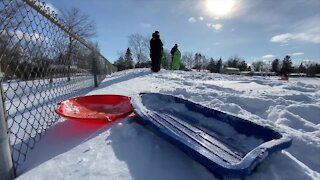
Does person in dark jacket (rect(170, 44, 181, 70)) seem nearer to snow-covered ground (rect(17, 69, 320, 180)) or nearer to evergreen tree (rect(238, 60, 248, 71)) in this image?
snow-covered ground (rect(17, 69, 320, 180))

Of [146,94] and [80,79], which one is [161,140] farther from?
[80,79]

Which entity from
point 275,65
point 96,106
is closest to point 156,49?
point 96,106

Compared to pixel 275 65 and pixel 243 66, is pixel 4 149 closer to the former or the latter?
pixel 275 65

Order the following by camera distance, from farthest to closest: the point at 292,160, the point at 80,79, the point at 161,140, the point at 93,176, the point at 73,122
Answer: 1. the point at 80,79
2. the point at 73,122
3. the point at 161,140
4. the point at 292,160
5. the point at 93,176

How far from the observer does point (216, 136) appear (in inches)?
91.4

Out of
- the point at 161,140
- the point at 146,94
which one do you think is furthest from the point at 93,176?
the point at 146,94

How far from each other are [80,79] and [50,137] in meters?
3.62

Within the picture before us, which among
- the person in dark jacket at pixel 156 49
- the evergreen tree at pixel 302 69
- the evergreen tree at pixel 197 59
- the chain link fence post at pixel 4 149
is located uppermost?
the person in dark jacket at pixel 156 49

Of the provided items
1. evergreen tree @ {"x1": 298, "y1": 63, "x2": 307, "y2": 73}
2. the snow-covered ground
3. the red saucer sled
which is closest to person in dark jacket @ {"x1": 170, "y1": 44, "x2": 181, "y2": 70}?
the red saucer sled

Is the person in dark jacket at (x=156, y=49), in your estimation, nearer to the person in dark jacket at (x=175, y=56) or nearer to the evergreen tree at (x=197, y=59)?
the person in dark jacket at (x=175, y=56)

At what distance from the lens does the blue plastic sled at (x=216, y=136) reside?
1.51 metres

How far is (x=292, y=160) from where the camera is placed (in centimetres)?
185

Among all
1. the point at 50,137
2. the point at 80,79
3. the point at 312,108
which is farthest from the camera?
the point at 80,79

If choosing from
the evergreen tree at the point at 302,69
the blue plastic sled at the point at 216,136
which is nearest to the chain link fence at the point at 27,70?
the blue plastic sled at the point at 216,136
